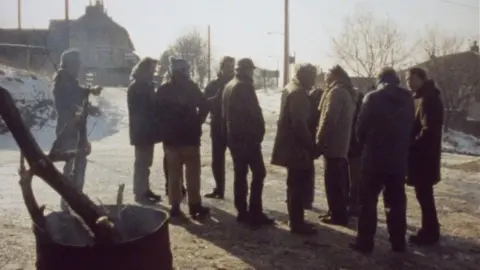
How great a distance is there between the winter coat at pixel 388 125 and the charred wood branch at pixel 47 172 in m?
3.00

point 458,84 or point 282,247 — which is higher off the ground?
point 458,84

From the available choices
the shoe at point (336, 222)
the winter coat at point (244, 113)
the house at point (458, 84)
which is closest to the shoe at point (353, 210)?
the shoe at point (336, 222)

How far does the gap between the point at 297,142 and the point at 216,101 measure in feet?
7.07

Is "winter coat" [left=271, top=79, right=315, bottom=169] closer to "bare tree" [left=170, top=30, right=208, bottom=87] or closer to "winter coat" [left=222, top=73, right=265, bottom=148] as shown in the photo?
"winter coat" [left=222, top=73, right=265, bottom=148]

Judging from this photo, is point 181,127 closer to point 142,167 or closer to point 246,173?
point 246,173

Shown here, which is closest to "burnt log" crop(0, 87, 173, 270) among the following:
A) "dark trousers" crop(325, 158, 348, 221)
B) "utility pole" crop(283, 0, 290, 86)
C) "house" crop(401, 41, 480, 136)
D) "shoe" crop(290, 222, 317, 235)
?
"shoe" crop(290, 222, 317, 235)

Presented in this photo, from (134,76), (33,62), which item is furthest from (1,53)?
(134,76)

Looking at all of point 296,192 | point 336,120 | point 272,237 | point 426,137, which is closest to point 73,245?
point 272,237

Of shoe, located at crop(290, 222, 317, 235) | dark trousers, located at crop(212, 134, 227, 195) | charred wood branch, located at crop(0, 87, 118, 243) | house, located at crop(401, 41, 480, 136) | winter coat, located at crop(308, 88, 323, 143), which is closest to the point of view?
charred wood branch, located at crop(0, 87, 118, 243)

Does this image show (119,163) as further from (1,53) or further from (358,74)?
(358,74)

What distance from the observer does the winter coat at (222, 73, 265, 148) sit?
244 inches

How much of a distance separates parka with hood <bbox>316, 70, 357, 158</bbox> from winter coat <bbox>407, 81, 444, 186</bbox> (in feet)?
2.54

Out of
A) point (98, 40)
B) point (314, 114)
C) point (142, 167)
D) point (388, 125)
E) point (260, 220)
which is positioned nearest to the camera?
point (388, 125)

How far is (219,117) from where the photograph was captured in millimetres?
7727
